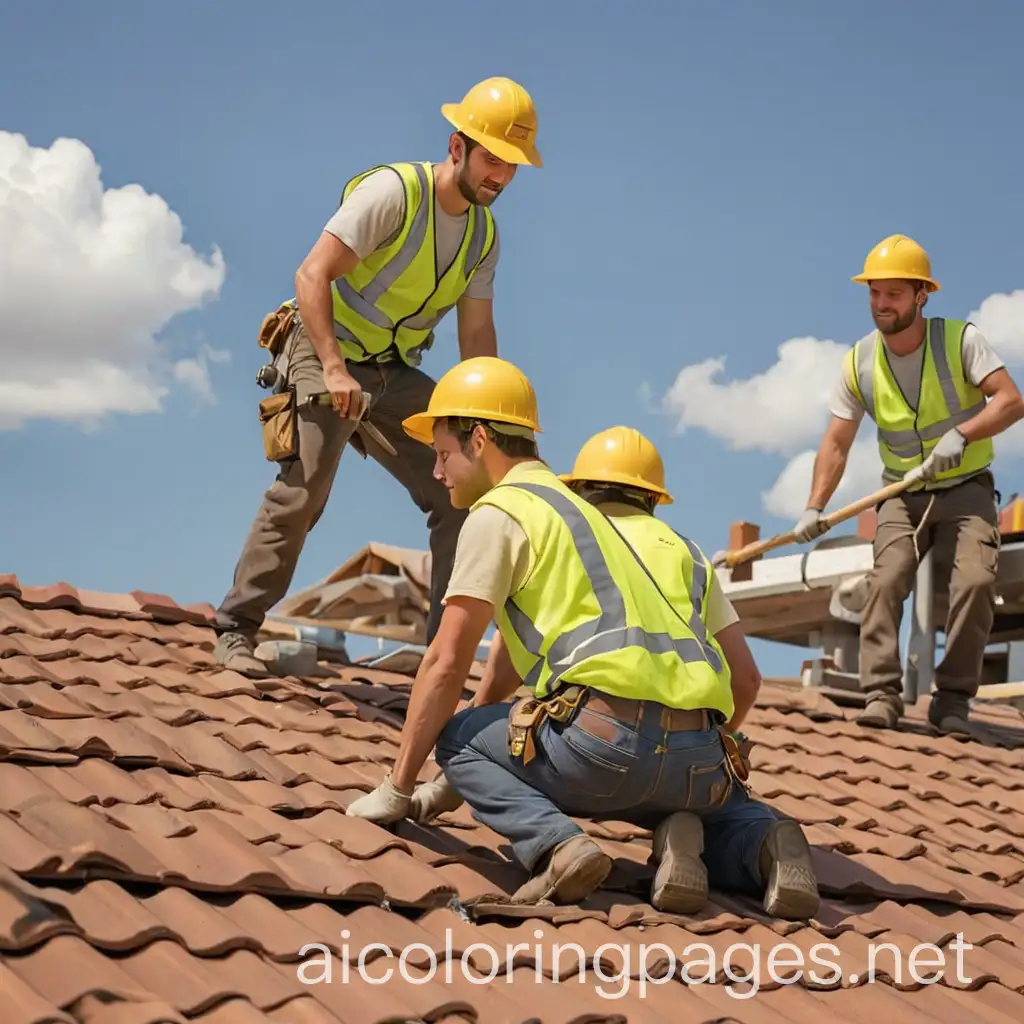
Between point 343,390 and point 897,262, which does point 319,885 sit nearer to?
point 343,390

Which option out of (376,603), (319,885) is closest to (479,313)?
(319,885)

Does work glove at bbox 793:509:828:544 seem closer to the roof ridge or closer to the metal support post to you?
the metal support post

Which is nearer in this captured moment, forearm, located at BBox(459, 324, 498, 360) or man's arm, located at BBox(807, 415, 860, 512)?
forearm, located at BBox(459, 324, 498, 360)

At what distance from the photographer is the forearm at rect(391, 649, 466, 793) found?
422 cm

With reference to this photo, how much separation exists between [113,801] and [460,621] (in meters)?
1.04

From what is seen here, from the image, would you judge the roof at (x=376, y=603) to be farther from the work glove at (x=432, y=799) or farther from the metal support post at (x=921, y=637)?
the work glove at (x=432, y=799)

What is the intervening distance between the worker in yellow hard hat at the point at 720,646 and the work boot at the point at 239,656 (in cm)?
169

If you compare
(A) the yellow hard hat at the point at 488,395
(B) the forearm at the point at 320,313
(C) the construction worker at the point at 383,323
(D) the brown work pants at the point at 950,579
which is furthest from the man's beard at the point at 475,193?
(D) the brown work pants at the point at 950,579

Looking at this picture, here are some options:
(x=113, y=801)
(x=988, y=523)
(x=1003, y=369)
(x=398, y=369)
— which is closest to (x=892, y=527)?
(x=988, y=523)

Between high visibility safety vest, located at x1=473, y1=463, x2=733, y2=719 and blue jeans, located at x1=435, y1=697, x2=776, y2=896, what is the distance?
0.33 feet

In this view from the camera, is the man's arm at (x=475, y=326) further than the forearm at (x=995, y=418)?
No

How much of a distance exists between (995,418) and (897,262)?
871 millimetres

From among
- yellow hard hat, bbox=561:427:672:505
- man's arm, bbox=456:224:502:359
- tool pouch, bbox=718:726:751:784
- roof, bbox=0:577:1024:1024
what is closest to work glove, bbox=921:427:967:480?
roof, bbox=0:577:1024:1024

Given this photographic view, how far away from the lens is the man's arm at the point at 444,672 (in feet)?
13.7
